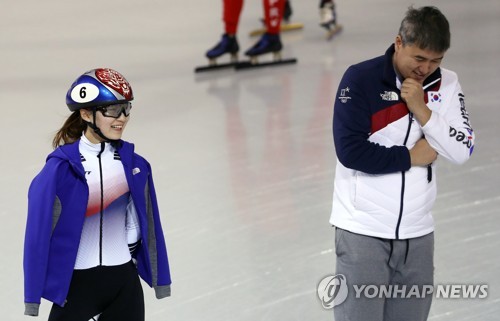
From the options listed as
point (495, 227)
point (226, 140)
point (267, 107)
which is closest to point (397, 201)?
point (495, 227)

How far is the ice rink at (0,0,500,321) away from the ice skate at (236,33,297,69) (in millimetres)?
108

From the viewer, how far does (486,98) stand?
6918 mm

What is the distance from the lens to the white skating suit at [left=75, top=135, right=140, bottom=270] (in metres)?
2.55

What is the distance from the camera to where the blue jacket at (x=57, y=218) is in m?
2.46

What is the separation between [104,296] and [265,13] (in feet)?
19.1

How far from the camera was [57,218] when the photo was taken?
2.49m

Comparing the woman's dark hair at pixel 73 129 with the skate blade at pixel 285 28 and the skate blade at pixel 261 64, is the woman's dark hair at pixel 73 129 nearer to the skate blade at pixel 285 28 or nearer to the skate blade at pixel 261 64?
the skate blade at pixel 261 64

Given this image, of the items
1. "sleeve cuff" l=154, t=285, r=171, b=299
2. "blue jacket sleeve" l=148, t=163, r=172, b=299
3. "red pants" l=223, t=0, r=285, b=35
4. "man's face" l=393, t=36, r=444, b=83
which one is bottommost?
"red pants" l=223, t=0, r=285, b=35

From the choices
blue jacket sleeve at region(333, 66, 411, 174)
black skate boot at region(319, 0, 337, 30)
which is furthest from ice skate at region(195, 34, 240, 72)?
blue jacket sleeve at region(333, 66, 411, 174)

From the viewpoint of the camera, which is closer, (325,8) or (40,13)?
(325,8)

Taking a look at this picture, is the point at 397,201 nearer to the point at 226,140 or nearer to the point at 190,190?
the point at 190,190

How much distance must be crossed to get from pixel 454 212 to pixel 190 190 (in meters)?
1.32

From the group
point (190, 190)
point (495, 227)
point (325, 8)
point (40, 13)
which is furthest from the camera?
point (40, 13)

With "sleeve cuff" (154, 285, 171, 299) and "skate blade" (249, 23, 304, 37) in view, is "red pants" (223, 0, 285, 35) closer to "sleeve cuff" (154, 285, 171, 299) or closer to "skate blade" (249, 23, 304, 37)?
A: "skate blade" (249, 23, 304, 37)
